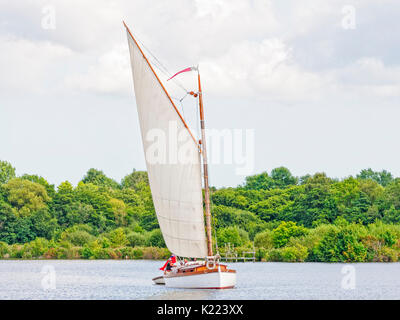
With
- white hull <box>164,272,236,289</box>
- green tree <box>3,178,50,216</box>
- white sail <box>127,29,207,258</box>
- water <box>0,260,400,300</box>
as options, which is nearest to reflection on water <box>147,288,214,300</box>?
water <box>0,260,400,300</box>

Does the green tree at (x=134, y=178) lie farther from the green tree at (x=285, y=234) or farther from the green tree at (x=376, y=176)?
the green tree at (x=285, y=234)

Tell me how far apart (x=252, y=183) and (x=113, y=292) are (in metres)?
87.0

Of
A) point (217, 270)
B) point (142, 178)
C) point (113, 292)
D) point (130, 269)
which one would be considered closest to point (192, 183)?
point (217, 270)

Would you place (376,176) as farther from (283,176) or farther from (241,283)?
(241,283)

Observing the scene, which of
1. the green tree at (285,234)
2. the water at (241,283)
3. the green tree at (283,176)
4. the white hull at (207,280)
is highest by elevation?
the green tree at (283,176)

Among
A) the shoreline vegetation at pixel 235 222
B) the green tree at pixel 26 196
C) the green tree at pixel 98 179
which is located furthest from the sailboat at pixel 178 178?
the green tree at pixel 98 179

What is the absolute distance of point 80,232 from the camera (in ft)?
287

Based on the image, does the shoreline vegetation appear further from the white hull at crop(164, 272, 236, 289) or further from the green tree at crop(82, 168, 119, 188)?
Answer: the green tree at crop(82, 168, 119, 188)

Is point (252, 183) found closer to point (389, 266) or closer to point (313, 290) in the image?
point (389, 266)

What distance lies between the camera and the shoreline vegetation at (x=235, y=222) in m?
69.1

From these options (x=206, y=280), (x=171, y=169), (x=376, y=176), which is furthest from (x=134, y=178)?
(x=206, y=280)

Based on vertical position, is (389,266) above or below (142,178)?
below

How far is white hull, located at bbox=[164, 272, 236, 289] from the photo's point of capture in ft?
124
